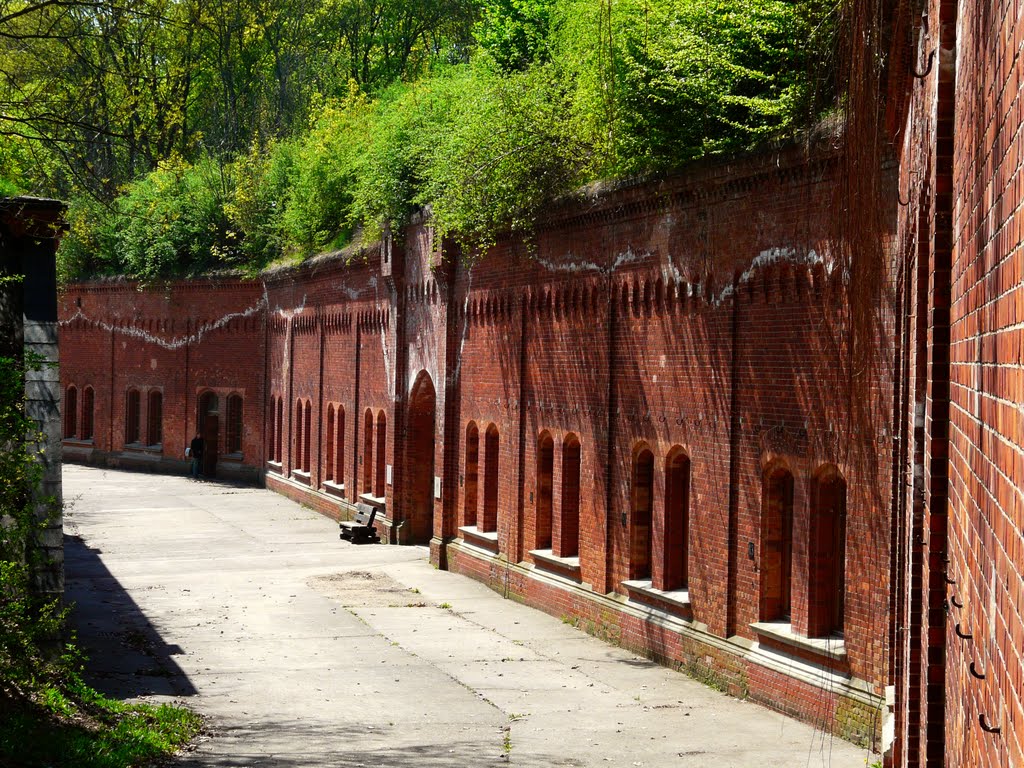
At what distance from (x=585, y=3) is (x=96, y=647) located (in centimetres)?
1027

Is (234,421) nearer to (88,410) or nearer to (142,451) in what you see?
(142,451)

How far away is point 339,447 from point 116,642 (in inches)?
558

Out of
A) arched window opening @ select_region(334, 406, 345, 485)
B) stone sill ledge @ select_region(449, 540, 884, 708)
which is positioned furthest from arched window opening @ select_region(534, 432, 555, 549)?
arched window opening @ select_region(334, 406, 345, 485)

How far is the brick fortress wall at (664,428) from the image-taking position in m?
11.9

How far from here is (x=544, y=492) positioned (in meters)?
18.8

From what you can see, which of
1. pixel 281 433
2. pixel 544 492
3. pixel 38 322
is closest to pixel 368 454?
pixel 281 433

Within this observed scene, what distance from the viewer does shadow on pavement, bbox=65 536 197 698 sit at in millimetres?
13805

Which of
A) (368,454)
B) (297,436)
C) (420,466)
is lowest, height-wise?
(420,466)

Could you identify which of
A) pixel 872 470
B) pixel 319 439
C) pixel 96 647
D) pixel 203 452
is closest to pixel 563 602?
pixel 96 647

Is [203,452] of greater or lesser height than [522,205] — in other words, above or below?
below

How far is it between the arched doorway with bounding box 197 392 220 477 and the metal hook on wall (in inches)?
1423

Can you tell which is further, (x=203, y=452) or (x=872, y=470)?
(x=203, y=452)

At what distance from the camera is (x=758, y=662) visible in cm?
1280

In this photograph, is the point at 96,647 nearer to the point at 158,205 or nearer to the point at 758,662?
the point at 758,662
